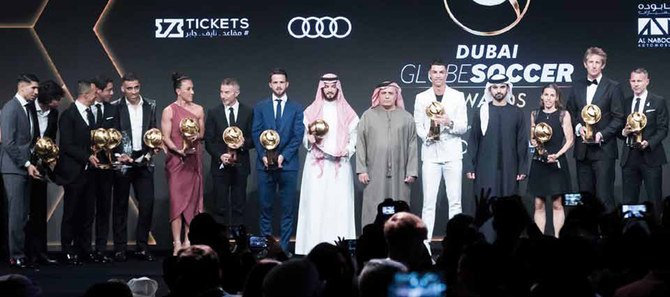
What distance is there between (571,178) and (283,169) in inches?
142

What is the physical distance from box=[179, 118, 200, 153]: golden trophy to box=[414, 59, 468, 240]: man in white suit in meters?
2.40

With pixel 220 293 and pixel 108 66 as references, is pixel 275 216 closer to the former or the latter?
pixel 108 66

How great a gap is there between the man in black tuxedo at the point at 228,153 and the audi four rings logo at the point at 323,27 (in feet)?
5.31

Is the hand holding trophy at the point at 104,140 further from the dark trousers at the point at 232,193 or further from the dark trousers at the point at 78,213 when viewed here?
the dark trousers at the point at 232,193

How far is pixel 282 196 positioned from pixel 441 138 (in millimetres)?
1893

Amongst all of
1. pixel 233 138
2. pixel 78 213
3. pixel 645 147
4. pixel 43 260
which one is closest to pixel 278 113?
pixel 233 138

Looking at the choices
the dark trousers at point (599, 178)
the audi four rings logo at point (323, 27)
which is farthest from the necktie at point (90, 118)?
the dark trousers at point (599, 178)

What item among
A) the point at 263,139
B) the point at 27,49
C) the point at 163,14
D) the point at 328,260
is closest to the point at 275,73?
the point at 263,139

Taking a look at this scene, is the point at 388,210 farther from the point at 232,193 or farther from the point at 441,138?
the point at 232,193

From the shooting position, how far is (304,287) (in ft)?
16.9

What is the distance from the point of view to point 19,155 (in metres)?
13.0

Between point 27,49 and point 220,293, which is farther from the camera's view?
point 27,49

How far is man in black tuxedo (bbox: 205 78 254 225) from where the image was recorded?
14.2 m

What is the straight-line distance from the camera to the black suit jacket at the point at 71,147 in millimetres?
13430
